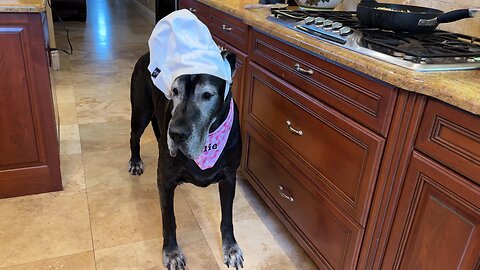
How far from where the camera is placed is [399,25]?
138cm

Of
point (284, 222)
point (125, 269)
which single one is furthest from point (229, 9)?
point (125, 269)

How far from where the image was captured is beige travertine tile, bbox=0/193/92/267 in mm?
1634

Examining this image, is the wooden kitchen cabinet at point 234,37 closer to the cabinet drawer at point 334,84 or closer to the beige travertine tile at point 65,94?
the cabinet drawer at point 334,84

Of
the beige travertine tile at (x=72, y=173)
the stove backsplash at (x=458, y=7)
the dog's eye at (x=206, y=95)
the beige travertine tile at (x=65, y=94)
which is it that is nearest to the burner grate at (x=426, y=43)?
the stove backsplash at (x=458, y=7)

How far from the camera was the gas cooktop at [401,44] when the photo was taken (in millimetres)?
1084

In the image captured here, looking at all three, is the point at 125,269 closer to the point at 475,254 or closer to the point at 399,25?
the point at 475,254

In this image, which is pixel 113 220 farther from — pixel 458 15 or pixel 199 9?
pixel 458 15

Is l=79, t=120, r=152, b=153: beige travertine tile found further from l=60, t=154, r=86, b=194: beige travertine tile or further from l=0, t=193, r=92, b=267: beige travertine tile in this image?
l=0, t=193, r=92, b=267: beige travertine tile

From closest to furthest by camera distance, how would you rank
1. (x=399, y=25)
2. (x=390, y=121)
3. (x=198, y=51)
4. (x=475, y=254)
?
(x=475, y=254), (x=390, y=121), (x=198, y=51), (x=399, y=25)

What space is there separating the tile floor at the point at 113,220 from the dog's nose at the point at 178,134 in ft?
2.12

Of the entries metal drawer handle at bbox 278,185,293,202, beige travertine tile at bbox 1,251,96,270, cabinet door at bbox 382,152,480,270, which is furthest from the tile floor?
cabinet door at bbox 382,152,480,270

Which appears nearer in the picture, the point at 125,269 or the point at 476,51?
the point at 476,51

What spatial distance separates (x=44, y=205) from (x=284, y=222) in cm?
113

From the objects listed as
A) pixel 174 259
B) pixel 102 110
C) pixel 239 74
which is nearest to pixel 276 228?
pixel 174 259
